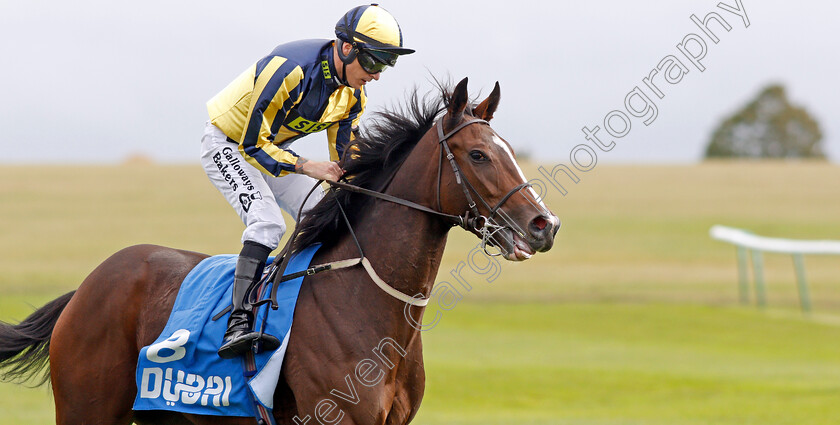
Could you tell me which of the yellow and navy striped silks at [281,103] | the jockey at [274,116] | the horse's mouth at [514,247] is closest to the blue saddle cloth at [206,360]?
the jockey at [274,116]

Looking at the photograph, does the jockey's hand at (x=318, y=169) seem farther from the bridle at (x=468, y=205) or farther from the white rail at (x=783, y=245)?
the white rail at (x=783, y=245)

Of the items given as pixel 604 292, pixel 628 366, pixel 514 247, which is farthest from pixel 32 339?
pixel 604 292

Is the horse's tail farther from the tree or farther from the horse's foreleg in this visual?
the tree

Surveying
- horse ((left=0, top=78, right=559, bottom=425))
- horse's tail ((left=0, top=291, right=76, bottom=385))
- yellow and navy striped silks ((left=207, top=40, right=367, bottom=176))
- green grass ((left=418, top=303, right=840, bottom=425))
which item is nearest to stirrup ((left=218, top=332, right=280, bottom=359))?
horse ((left=0, top=78, right=559, bottom=425))

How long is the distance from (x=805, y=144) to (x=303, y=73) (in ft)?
282

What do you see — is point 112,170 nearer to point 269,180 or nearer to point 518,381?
point 518,381

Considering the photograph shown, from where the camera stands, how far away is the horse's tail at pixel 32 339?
5832 mm

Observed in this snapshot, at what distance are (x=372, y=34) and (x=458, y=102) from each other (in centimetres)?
68

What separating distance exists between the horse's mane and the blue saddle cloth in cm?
14

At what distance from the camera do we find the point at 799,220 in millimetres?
41469

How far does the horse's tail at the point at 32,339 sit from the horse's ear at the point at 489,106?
288 centimetres

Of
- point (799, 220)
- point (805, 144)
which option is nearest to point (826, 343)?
point (799, 220)

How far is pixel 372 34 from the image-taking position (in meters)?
5.07

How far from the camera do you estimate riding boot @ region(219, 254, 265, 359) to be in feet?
16.0
